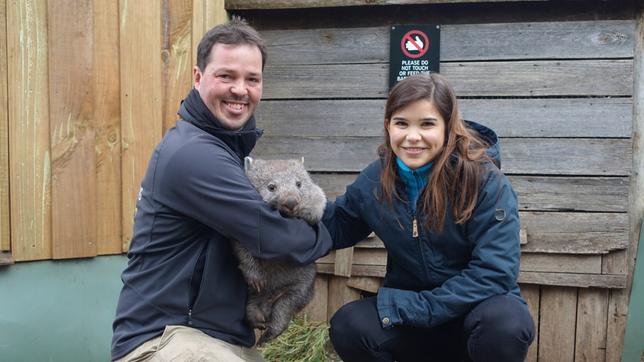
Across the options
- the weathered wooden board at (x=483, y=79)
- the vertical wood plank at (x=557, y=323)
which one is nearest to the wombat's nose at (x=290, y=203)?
the weathered wooden board at (x=483, y=79)

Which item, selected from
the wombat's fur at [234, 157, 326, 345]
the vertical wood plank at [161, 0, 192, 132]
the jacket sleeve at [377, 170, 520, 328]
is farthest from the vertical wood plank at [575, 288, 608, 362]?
the vertical wood plank at [161, 0, 192, 132]

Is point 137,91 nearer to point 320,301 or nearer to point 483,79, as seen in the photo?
point 320,301

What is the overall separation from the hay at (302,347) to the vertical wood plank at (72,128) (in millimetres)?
1455

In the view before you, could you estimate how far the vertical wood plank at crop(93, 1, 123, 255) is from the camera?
3654 millimetres

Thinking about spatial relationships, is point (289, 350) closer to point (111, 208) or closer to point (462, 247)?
point (111, 208)

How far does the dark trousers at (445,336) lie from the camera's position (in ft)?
8.93

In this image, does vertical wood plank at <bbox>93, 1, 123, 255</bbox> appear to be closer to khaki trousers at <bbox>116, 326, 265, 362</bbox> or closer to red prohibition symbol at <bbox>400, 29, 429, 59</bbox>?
khaki trousers at <bbox>116, 326, 265, 362</bbox>

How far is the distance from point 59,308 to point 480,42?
10.0ft

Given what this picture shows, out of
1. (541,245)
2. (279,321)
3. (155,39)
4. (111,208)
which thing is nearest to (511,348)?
(279,321)

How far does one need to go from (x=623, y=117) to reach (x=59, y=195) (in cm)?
344

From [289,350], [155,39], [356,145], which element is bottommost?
[289,350]

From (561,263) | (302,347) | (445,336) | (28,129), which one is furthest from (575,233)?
(28,129)

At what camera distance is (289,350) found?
436 cm

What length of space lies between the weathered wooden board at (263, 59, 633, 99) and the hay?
164 centimetres
